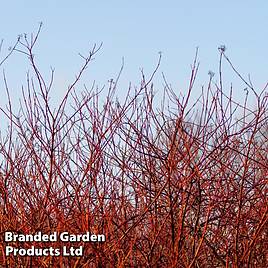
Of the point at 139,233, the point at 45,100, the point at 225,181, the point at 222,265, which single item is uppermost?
the point at 45,100

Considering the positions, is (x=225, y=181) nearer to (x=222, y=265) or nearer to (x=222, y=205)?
(x=222, y=205)

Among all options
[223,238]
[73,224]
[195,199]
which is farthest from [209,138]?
[73,224]

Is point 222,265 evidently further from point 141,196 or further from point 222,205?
point 141,196

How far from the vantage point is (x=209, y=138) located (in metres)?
3.48

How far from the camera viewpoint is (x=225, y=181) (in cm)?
375

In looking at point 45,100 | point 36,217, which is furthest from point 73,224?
point 45,100

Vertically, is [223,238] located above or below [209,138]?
below

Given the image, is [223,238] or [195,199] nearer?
[195,199]

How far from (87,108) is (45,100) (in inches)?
16.1

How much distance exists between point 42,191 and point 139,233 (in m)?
0.66

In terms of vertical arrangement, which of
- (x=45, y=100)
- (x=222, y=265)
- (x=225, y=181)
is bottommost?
(x=222, y=265)

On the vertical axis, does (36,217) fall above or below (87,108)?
below

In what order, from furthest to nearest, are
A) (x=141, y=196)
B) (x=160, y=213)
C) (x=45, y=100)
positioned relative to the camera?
(x=141, y=196) < (x=160, y=213) < (x=45, y=100)

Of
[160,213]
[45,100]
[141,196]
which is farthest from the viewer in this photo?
[141,196]
